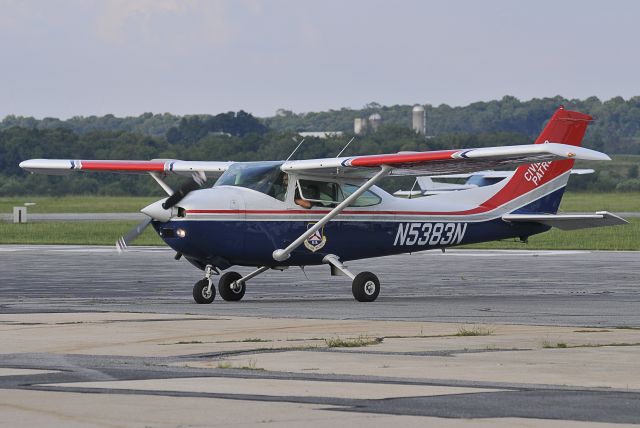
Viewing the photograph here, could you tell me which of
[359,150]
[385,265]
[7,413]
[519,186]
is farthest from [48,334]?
[359,150]

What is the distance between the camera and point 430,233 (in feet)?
82.0

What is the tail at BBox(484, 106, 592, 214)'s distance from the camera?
2570 centimetres

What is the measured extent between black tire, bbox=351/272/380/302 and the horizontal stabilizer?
12.8 ft

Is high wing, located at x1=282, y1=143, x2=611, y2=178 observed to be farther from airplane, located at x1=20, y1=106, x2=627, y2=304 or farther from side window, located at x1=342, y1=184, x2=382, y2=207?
side window, located at x1=342, y1=184, x2=382, y2=207

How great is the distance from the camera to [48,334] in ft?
53.5

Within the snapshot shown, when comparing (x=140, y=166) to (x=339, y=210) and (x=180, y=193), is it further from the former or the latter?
(x=339, y=210)

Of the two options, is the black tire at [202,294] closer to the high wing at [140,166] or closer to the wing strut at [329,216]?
the wing strut at [329,216]

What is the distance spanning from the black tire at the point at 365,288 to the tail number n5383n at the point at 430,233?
1.65 metres

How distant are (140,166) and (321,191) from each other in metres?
4.01

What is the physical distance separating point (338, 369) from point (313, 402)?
228cm

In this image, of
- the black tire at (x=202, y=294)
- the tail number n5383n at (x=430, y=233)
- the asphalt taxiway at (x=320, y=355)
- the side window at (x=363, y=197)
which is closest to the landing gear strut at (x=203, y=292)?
the black tire at (x=202, y=294)

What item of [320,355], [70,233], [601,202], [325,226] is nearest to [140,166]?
[325,226]

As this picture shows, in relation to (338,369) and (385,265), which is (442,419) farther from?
(385,265)

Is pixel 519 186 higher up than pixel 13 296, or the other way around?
pixel 519 186
